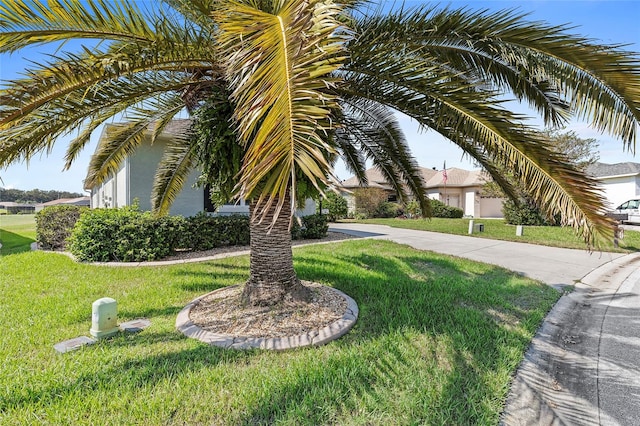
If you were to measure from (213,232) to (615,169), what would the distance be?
33.7 meters

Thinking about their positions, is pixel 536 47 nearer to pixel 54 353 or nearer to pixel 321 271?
pixel 321 271

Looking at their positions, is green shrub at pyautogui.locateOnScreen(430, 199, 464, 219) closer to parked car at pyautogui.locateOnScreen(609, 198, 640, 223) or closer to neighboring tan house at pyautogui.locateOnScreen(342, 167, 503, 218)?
neighboring tan house at pyautogui.locateOnScreen(342, 167, 503, 218)

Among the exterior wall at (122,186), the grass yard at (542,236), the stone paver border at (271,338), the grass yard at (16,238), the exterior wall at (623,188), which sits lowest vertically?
the grass yard at (16,238)

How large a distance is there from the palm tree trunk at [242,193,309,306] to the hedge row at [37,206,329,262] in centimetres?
334

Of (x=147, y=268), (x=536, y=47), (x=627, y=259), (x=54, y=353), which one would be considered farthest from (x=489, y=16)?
(x=627, y=259)

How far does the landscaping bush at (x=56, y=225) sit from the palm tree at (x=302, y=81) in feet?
21.7

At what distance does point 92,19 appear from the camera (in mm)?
3141

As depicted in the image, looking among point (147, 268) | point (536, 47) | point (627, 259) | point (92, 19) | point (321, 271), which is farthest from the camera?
point (627, 259)

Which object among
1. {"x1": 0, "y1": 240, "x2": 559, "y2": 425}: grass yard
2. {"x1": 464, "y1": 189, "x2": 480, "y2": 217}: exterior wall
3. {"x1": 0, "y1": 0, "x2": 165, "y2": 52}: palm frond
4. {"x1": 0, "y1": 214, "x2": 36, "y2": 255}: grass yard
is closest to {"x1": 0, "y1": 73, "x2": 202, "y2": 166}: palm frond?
{"x1": 0, "y1": 0, "x2": 165, "y2": 52}: palm frond

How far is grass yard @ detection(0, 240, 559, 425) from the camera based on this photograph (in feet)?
7.87

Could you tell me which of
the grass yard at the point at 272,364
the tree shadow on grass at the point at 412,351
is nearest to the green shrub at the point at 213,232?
the grass yard at the point at 272,364

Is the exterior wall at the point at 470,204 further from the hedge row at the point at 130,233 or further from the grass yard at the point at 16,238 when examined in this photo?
the grass yard at the point at 16,238

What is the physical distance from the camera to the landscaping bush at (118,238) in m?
7.69

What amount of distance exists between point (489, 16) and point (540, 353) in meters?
4.03
